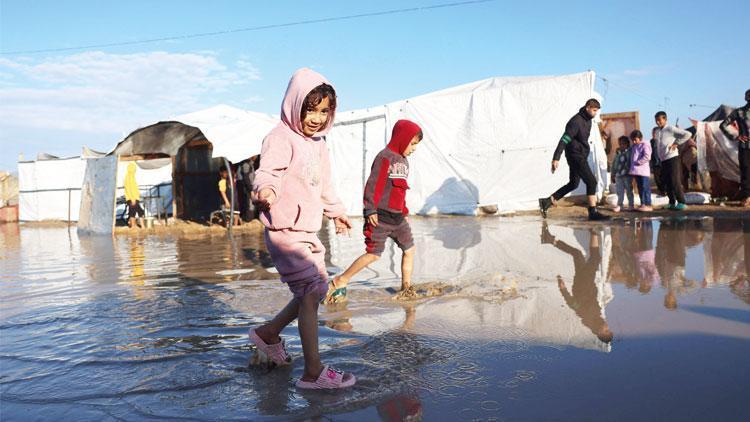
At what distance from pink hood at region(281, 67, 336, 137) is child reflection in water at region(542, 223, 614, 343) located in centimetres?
206

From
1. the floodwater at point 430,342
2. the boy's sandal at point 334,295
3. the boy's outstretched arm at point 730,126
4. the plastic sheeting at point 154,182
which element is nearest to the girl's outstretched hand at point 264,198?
the floodwater at point 430,342

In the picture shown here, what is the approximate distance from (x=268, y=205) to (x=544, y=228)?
806cm

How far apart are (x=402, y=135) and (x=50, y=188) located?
82.0 ft

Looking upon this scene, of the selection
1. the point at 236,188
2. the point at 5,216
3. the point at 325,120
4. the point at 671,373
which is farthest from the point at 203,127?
the point at 5,216

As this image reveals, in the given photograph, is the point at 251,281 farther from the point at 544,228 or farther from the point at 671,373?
the point at 544,228

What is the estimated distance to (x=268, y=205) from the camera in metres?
2.84

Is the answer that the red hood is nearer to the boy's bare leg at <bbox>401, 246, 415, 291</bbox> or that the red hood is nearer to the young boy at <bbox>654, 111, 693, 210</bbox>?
the boy's bare leg at <bbox>401, 246, 415, 291</bbox>

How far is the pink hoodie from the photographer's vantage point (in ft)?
9.67

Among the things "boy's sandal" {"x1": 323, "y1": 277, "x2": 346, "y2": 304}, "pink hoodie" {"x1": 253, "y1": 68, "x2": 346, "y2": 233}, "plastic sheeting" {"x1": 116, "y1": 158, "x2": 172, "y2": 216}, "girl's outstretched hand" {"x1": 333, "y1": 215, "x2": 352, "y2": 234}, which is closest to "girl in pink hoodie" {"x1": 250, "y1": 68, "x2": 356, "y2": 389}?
"pink hoodie" {"x1": 253, "y1": 68, "x2": 346, "y2": 233}

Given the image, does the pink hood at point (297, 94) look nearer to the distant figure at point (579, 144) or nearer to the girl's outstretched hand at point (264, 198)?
the girl's outstretched hand at point (264, 198)

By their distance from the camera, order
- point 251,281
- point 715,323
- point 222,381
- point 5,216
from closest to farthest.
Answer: point 222,381
point 715,323
point 251,281
point 5,216

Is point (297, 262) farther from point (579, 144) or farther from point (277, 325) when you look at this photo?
point (579, 144)

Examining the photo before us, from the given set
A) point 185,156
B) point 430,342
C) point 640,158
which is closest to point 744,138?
point 640,158

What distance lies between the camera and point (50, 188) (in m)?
25.6
